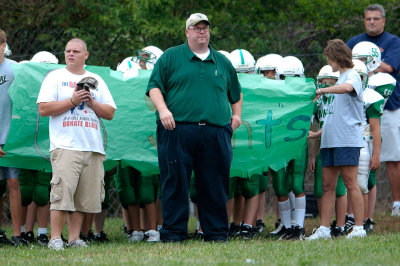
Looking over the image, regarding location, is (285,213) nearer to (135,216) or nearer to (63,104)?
(135,216)

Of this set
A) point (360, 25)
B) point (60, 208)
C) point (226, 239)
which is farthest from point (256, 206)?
point (360, 25)

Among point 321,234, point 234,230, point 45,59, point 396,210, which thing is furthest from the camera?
point 396,210

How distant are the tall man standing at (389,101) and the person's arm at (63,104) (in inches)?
174

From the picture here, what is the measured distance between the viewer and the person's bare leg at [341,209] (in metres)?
7.97

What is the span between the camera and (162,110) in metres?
6.65

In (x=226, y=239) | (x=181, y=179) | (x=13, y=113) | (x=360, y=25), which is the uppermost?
(x=360, y=25)

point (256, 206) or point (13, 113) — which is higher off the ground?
point (13, 113)

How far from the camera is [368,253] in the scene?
5773 millimetres

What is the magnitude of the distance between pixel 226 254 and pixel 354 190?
2168 millimetres

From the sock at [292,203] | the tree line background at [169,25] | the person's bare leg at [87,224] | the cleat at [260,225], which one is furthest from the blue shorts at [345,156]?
the tree line background at [169,25]

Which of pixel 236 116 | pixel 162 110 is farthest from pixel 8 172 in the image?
pixel 236 116

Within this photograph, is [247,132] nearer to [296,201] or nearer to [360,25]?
[296,201]

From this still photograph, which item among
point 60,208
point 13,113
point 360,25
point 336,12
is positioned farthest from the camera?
point 336,12

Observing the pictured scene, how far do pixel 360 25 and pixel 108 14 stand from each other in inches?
168
